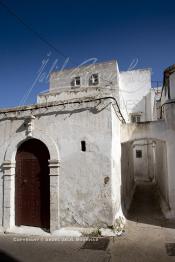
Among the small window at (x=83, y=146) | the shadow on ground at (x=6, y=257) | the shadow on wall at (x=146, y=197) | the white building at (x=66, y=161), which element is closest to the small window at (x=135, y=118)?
the shadow on wall at (x=146, y=197)

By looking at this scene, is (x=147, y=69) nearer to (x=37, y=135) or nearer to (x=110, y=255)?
(x=37, y=135)

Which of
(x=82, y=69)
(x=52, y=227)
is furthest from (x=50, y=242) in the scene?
(x=82, y=69)

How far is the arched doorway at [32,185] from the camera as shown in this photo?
24.2ft

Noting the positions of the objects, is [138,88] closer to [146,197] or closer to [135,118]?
[135,118]

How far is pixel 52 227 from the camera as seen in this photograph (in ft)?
22.8

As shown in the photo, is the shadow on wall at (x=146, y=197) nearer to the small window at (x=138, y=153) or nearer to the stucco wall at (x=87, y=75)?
the small window at (x=138, y=153)

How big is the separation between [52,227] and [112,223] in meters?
1.92

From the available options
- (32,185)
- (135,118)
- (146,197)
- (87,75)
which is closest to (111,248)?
(32,185)

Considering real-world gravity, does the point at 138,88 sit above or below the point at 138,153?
above

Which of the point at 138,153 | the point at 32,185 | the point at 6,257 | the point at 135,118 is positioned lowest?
the point at 6,257

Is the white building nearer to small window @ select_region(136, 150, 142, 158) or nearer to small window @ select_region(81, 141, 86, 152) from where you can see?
small window @ select_region(81, 141, 86, 152)

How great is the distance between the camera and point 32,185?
7.55 m

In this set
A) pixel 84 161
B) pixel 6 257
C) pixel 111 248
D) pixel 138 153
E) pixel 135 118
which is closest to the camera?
pixel 6 257

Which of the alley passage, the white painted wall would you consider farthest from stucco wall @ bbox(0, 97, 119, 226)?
the white painted wall
